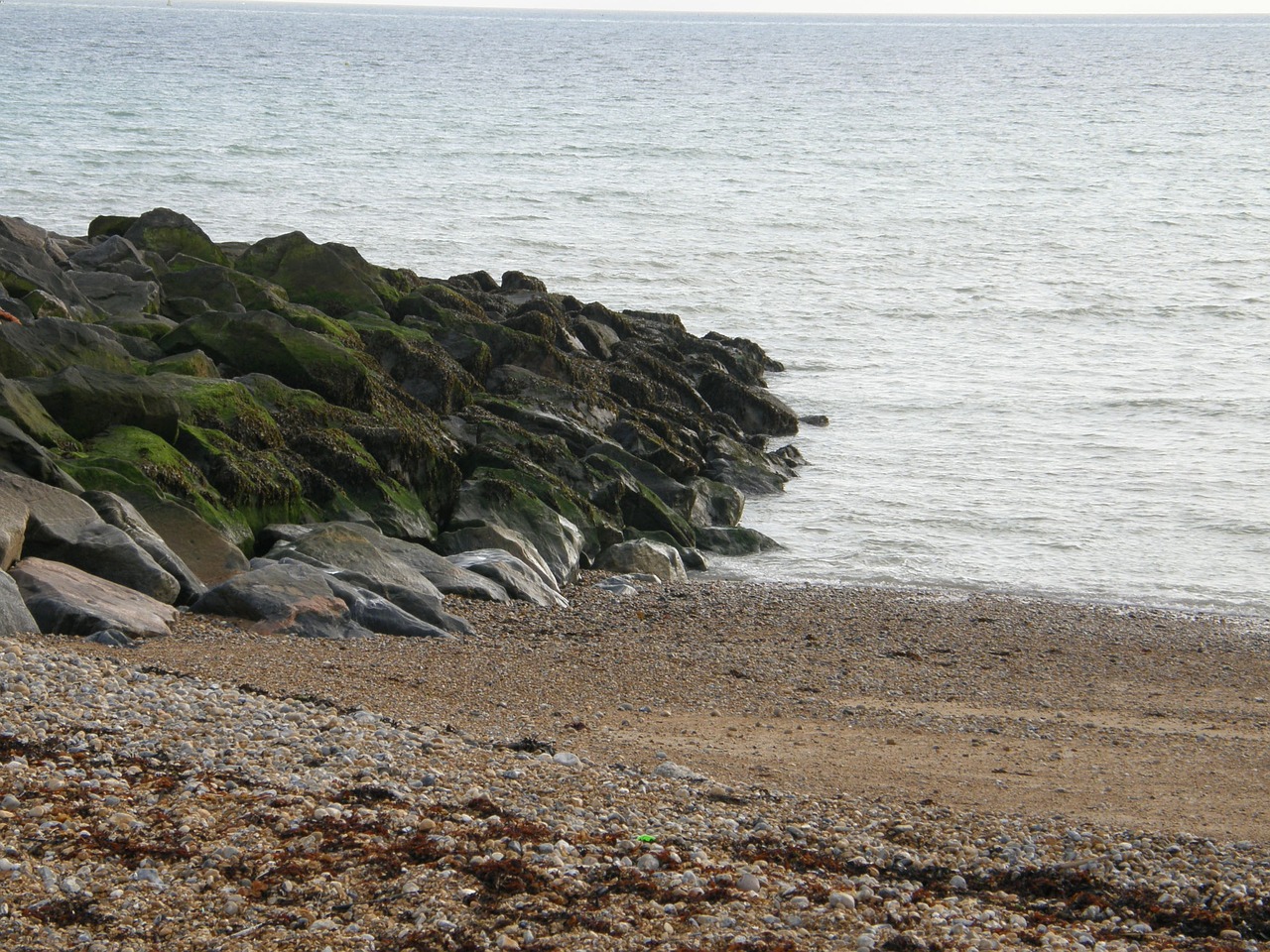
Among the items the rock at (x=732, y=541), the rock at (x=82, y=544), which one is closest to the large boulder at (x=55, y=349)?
the rock at (x=82, y=544)

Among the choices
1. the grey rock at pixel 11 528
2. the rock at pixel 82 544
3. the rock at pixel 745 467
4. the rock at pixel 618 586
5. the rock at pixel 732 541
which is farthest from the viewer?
the rock at pixel 745 467

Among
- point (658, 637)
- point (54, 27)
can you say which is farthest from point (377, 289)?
point (54, 27)

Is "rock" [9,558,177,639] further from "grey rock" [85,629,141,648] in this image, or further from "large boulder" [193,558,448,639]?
"large boulder" [193,558,448,639]

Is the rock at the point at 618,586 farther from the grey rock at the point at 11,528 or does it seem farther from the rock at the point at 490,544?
the grey rock at the point at 11,528

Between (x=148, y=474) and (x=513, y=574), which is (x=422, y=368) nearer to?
(x=513, y=574)

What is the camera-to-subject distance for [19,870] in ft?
15.3

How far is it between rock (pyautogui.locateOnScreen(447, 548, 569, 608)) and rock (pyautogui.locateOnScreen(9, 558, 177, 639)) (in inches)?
109

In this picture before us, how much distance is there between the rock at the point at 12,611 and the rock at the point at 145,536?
1186 mm

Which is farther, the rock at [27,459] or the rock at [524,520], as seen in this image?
the rock at [524,520]

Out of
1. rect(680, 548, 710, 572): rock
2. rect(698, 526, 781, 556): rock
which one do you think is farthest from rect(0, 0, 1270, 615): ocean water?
rect(680, 548, 710, 572): rock

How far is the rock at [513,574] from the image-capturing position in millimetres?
10422

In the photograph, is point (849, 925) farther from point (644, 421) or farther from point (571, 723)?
point (644, 421)

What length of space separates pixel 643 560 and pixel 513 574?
5.82ft

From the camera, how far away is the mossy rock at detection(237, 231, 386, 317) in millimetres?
16156
